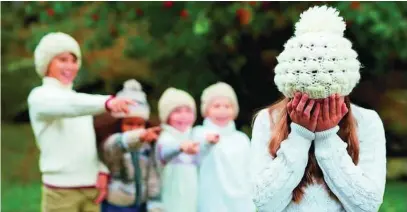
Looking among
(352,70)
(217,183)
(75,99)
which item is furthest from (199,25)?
(352,70)

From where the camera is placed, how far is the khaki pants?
5.99 meters

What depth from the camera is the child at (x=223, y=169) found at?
271 inches

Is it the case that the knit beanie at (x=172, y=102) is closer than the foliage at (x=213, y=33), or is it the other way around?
the knit beanie at (x=172, y=102)

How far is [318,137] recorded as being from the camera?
3682 millimetres

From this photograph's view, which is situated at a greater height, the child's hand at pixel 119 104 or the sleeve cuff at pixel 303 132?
the child's hand at pixel 119 104

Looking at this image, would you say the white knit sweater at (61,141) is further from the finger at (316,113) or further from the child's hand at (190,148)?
the finger at (316,113)

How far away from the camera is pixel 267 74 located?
12.1 m

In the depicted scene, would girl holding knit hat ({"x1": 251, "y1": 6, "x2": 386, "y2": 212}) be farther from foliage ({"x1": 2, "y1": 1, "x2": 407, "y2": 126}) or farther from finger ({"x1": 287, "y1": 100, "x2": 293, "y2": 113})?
foliage ({"x1": 2, "y1": 1, "x2": 407, "y2": 126})

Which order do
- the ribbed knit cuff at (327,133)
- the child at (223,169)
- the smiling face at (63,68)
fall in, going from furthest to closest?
1. the child at (223,169)
2. the smiling face at (63,68)
3. the ribbed knit cuff at (327,133)

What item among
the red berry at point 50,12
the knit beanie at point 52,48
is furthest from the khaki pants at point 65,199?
the red berry at point 50,12

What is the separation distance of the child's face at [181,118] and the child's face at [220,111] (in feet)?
0.60

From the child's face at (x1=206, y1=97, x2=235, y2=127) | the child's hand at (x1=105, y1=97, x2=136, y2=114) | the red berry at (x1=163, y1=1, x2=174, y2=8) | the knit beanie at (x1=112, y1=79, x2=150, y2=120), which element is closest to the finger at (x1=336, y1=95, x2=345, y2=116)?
the child's hand at (x1=105, y1=97, x2=136, y2=114)

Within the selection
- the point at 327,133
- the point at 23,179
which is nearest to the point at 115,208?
the point at 327,133

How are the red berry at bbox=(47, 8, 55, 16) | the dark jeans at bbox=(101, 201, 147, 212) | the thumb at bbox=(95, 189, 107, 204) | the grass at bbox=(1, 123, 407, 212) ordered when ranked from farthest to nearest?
the grass at bbox=(1, 123, 407, 212), the red berry at bbox=(47, 8, 55, 16), the dark jeans at bbox=(101, 201, 147, 212), the thumb at bbox=(95, 189, 107, 204)
